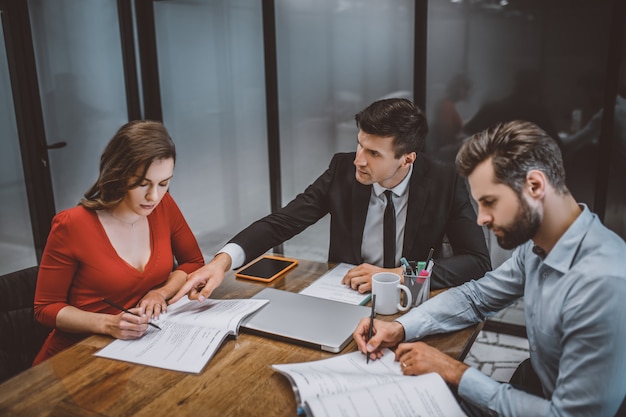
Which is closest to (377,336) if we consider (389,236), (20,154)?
(389,236)

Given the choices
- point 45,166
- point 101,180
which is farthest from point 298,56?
point 101,180

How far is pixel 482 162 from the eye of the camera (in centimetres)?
130

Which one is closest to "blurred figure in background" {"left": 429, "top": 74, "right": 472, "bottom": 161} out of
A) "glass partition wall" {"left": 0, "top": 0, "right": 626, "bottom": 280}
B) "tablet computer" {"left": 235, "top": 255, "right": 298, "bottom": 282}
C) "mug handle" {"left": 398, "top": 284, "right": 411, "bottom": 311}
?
"glass partition wall" {"left": 0, "top": 0, "right": 626, "bottom": 280}

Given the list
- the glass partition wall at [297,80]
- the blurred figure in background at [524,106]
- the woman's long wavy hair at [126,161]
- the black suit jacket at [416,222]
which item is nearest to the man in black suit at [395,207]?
the black suit jacket at [416,222]

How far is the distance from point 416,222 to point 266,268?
0.59 m

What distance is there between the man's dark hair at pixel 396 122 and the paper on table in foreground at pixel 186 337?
2.55 feet

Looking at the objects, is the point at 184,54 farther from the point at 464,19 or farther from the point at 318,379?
the point at 318,379

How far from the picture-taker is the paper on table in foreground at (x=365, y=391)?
1155 millimetres

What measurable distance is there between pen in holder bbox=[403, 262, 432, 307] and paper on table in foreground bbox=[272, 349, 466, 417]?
14.7 inches

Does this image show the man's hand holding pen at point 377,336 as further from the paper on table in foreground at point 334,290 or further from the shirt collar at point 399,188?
the shirt collar at point 399,188

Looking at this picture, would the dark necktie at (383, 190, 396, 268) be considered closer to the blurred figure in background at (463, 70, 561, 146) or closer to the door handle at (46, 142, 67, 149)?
the blurred figure in background at (463, 70, 561, 146)

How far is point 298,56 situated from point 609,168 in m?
2.02

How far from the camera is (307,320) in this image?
1.58 m

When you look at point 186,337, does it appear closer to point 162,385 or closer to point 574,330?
point 162,385
